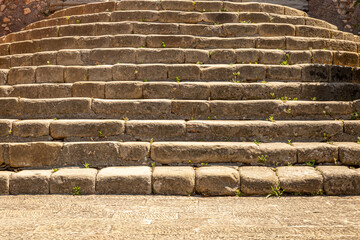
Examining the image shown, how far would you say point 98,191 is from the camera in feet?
11.7

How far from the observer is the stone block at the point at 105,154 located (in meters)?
3.95

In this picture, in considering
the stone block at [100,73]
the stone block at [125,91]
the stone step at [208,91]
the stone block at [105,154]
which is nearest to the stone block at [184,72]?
the stone step at [208,91]

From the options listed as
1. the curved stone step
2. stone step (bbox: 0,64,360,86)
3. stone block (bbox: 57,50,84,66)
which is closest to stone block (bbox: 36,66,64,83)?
stone step (bbox: 0,64,360,86)

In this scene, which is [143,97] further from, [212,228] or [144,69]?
[212,228]

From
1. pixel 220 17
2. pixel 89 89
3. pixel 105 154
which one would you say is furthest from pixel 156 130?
pixel 220 17

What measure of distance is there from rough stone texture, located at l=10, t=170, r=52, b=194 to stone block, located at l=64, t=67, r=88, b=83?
6.99ft

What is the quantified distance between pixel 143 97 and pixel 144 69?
24.6 inches

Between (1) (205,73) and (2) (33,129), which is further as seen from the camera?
(1) (205,73)

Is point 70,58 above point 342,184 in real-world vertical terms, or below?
above

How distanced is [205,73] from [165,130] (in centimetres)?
152

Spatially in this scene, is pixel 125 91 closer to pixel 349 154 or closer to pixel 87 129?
pixel 87 129

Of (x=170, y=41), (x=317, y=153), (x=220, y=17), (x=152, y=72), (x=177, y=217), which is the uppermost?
(x=220, y=17)

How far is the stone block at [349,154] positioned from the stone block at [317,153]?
7 cm

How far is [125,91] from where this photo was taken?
15.7ft
